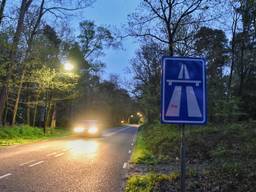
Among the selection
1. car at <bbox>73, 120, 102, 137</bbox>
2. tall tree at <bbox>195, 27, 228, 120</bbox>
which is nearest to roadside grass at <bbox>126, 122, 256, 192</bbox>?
tall tree at <bbox>195, 27, 228, 120</bbox>

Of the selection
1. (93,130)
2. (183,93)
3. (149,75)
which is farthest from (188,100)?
(149,75)

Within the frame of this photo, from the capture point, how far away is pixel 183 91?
4.64 metres

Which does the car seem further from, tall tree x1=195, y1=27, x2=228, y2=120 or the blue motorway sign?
the blue motorway sign

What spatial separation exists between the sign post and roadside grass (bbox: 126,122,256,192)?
120 inches

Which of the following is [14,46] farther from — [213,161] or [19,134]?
[213,161]

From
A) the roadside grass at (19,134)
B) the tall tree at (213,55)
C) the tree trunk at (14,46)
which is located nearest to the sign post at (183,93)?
the tree trunk at (14,46)

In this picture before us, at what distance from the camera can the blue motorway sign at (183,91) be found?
15.0 feet

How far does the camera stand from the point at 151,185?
344 inches

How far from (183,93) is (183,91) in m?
0.03

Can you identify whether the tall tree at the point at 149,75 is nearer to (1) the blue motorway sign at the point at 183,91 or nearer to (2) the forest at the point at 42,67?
(2) the forest at the point at 42,67

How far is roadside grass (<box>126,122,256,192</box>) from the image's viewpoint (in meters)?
7.70

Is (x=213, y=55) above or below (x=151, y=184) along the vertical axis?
above

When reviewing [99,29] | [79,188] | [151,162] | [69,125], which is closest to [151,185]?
[79,188]

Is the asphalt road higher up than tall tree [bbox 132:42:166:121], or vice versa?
tall tree [bbox 132:42:166:121]
